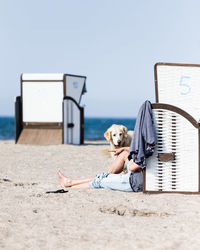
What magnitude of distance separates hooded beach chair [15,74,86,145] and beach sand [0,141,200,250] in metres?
8.99

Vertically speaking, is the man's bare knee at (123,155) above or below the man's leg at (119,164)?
above

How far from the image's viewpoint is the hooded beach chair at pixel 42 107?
14.9m

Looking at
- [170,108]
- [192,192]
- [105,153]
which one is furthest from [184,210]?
[105,153]

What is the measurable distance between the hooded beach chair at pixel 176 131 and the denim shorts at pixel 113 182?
31cm

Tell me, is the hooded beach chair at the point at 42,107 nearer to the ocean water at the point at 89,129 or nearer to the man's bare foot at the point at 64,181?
the ocean water at the point at 89,129

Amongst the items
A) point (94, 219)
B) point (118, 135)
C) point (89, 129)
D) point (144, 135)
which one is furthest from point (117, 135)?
point (89, 129)

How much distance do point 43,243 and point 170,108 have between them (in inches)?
99.1

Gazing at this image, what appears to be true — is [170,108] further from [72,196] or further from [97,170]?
[97,170]

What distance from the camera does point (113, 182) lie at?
5148 millimetres

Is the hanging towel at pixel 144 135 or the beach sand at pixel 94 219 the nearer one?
the beach sand at pixel 94 219

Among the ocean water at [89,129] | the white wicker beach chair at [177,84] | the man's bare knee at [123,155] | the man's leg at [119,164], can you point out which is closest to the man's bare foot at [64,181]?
the man's leg at [119,164]

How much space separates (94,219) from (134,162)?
128 cm

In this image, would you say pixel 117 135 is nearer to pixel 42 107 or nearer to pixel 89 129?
pixel 42 107

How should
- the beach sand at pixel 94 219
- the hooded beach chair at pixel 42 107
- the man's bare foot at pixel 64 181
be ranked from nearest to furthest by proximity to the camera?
the beach sand at pixel 94 219
the man's bare foot at pixel 64 181
the hooded beach chair at pixel 42 107
